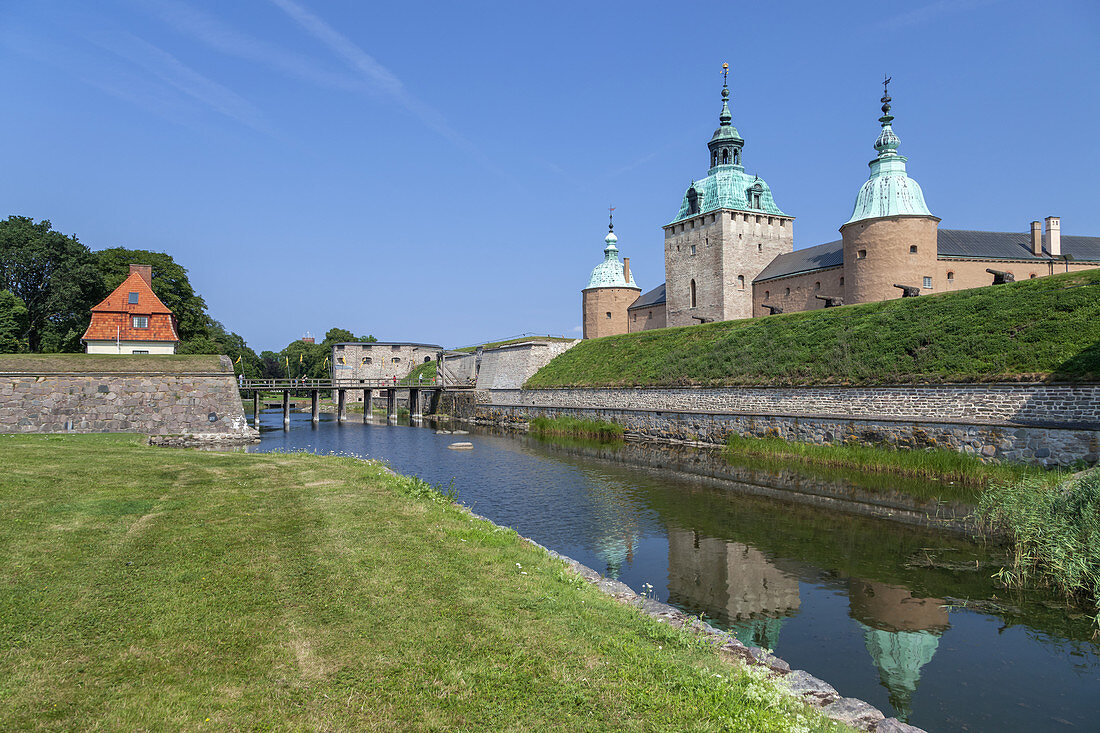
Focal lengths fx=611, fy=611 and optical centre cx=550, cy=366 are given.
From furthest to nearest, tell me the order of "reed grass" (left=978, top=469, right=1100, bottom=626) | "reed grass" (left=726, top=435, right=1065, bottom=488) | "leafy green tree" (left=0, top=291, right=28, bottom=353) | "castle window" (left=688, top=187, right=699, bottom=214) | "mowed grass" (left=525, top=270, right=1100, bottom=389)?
1. "castle window" (left=688, top=187, right=699, bottom=214)
2. "leafy green tree" (left=0, top=291, right=28, bottom=353)
3. "mowed grass" (left=525, top=270, right=1100, bottom=389)
4. "reed grass" (left=726, top=435, right=1065, bottom=488)
5. "reed grass" (left=978, top=469, right=1100, bottom=626)

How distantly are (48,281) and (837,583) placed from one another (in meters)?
56.7

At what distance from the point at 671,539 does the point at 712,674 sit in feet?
25.7

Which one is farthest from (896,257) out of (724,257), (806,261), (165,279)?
(165,279)

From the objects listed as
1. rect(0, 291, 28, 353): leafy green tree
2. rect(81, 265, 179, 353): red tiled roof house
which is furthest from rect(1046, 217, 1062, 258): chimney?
rect(0, 291, 28, 353): leafy green tree

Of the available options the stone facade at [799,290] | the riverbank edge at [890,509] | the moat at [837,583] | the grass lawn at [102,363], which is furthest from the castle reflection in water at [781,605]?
the stone facade at [799,290]

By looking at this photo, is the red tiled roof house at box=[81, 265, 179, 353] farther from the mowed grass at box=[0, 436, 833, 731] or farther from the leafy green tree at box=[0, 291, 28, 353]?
the mowed grass at box=[0, 436, 833, 731]

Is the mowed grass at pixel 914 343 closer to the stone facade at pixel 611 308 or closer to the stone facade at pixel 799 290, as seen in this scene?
the stone facade at pixel 799 290

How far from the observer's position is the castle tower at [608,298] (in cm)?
5497

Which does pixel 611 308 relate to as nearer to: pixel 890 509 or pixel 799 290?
pixel 799 290

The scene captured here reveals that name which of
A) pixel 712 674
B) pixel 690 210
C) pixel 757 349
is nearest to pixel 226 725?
pixel 712 674

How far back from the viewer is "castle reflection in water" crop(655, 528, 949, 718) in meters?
7.34

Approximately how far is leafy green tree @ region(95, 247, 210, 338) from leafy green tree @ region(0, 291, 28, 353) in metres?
6.28

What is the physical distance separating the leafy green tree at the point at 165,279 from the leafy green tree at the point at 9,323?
6.28 meters

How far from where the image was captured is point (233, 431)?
2506cm
